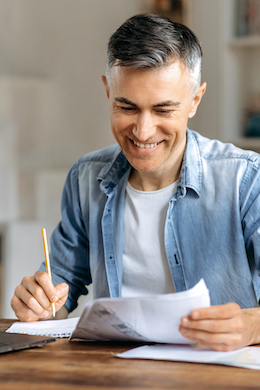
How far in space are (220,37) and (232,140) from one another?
1.86 feet

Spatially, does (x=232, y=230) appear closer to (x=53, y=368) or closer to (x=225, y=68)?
(x=53, y=368)

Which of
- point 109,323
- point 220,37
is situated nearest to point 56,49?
point 220,37

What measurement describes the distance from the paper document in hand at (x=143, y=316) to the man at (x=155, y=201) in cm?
17

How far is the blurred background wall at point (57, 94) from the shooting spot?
288 cm

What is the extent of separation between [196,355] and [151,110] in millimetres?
581

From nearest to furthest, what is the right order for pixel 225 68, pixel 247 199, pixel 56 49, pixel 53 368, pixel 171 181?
pixel 53 368 → pixel 247 199 → pixel 171 181 → pixel 225 68 → pixel 56 49

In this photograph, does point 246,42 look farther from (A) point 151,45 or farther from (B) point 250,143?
(A) point 151,45

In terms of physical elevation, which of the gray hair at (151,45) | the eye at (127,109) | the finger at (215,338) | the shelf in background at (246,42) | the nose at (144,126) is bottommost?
the finger at (215,338)

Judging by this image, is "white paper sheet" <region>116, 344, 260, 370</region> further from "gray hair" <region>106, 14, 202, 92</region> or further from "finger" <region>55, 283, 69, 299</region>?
"gray hair" <region>106, 14, 202, 92</region>

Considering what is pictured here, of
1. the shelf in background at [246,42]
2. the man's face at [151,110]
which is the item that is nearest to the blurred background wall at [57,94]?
the shelf in background at [246,42]

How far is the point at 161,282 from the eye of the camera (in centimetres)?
141

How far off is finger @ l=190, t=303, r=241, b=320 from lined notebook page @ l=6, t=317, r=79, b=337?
0.33 metres

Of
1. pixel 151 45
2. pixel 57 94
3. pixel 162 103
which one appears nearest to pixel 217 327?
pixel 162 103

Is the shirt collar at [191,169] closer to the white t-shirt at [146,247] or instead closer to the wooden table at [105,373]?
the white t-shirt at [146,247]
